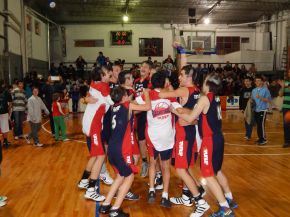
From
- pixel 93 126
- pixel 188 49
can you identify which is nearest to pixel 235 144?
pixel 93 126

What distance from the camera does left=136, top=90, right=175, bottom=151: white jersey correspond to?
4535 millimetres

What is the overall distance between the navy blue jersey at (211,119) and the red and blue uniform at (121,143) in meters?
0.95

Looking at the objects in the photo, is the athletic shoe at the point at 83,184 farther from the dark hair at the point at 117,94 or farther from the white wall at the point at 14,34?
the white wall at the point at 14,34

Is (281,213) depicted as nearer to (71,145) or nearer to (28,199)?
(28,199)

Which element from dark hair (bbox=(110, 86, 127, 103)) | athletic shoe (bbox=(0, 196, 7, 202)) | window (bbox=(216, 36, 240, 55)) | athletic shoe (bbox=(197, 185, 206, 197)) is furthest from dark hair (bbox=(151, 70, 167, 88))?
window (bbox=(216, 36, 240, 55))

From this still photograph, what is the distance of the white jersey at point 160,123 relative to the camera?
179 inches

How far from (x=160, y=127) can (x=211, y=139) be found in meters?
0.77

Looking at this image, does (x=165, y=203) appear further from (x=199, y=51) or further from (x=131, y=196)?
(x=199, y=51)

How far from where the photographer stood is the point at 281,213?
458 cm

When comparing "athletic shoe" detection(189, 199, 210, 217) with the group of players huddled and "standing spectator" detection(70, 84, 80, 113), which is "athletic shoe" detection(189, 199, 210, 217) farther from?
"standing spectator" detection(70, 84, 80, 113)

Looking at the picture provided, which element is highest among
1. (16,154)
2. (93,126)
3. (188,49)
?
(188,49)

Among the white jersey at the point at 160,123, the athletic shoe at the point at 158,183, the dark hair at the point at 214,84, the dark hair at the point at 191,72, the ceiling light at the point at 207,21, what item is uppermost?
the ceiling light at the point at 207,21

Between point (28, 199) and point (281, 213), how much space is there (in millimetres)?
3672

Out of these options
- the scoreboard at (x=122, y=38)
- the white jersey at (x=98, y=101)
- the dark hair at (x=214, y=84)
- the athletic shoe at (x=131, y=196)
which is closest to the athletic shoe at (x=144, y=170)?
the athletic shoe at (x=131, y=196)
